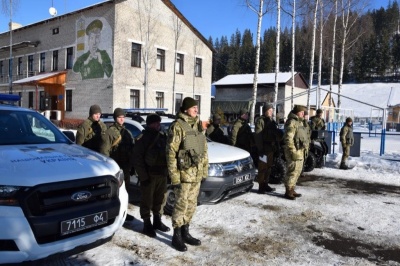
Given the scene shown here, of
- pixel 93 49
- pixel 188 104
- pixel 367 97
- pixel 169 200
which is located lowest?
pixel 169 200

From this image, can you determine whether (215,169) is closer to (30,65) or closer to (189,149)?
(189,149)

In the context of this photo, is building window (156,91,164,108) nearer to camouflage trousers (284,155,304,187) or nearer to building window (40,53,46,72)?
building window (40,53,46,72)

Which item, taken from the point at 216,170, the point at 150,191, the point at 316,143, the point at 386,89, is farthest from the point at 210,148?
the point at 386,89

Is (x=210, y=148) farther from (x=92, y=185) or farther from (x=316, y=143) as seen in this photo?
(x=316, y=143)

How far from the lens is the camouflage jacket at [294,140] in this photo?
617 cm

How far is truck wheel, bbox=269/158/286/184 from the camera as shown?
25.2 feet

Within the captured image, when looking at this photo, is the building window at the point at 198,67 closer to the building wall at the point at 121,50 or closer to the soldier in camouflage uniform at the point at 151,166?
the building wall at the point at 121,50

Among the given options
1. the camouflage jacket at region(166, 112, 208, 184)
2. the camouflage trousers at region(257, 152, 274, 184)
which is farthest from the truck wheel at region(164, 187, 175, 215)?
the camouflage trousers at region(257, 152, 274, 184)

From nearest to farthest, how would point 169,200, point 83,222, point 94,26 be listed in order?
1. point 83,222
2. point 169,200
3. point 94,26

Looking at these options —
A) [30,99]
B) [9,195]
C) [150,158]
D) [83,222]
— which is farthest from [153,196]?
[30,99]

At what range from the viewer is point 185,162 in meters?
3.85

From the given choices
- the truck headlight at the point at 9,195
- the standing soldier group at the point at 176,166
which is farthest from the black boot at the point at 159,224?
the truck headlight at the point at 9,195

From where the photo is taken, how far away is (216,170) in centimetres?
508

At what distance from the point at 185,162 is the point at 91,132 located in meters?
2.32
